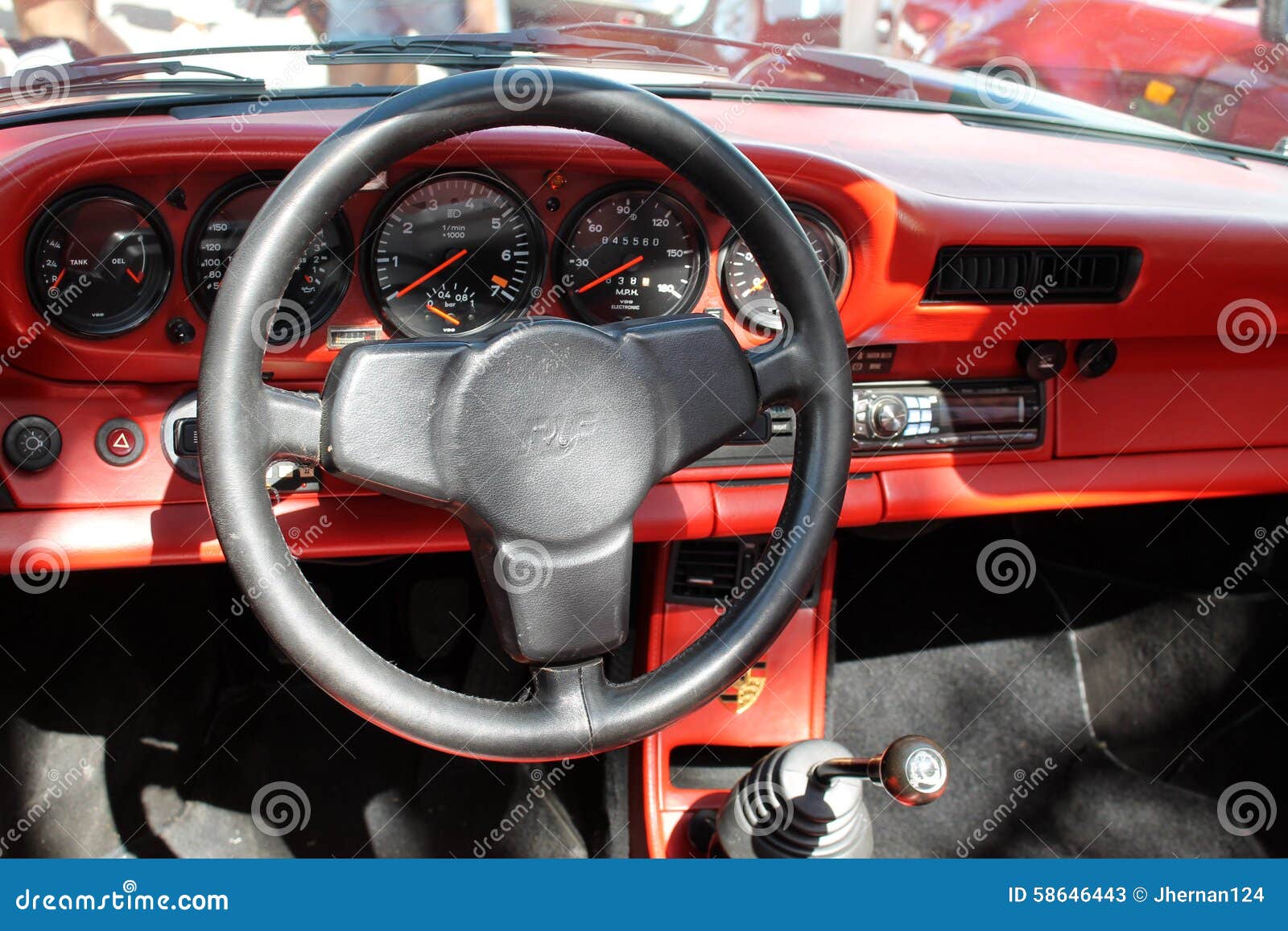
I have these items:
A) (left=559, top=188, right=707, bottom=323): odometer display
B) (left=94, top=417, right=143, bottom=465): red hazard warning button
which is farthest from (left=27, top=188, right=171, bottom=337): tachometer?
(left=559, top=188, right=707, bottom=323): odometer display

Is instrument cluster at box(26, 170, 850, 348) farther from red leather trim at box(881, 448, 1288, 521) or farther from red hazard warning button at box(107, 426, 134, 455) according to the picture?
red leather trim at box(881, 448, 1288, 521)

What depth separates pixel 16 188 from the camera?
4.33 ft

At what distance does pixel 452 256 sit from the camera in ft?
4.93

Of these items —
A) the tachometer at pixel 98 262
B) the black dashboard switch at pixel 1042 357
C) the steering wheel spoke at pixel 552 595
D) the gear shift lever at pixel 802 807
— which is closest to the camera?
the steering wheel spoke at pixel 552 595

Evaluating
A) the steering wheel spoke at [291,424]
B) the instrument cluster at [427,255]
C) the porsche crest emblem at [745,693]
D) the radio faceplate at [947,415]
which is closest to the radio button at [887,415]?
the radio faceplate at [947,415]

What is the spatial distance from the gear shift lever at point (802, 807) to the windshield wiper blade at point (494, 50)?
4.11 ft

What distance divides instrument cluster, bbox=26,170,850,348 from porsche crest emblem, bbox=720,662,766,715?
847 mm

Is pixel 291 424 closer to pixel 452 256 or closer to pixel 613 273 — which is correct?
pixel 452 256

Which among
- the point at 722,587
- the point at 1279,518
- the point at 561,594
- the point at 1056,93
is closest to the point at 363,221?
the point at 561,594

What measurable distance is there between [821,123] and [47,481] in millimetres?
1405

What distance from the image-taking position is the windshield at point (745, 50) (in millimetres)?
1688

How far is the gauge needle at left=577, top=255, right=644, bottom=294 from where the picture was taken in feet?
5.18

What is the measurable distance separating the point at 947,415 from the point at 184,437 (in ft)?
4.15

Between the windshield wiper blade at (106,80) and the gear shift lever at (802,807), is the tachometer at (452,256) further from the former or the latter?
the gear shift lever at (802,807)
